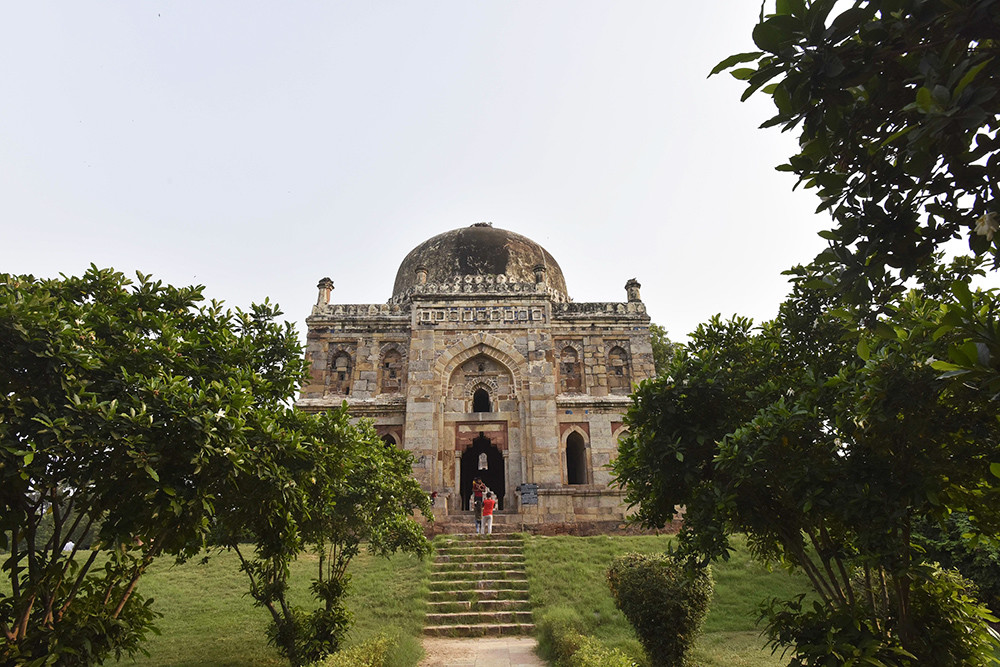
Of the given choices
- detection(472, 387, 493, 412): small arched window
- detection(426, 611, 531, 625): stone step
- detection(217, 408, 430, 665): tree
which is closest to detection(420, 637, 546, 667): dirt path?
detection(426, 611, 531, 625): stone step

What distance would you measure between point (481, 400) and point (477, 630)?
30.5 feet

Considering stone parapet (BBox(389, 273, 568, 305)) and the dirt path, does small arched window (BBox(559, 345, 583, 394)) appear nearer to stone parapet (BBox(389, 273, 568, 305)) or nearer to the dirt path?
stone parapet (BBox(389, 273, 568, 305))

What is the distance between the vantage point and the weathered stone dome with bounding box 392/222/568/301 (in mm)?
20562

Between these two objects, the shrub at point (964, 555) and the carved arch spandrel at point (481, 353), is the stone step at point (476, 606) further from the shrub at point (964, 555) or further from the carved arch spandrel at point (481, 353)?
the carved arch spandrel at point (481, 353)

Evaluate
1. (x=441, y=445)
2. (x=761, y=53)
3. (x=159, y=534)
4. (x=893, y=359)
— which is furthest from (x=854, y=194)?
(x=441, y=445)

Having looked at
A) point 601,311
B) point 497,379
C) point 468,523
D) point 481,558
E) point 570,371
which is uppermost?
point 601,311

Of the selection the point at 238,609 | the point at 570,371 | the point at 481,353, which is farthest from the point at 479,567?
the point at 570,371

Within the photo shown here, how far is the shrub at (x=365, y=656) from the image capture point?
620 centimetres

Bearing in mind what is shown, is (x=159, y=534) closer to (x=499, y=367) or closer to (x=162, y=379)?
(x=162, y=379)

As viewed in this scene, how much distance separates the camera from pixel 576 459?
59.6 feet

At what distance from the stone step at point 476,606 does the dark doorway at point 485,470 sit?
8.44 metres

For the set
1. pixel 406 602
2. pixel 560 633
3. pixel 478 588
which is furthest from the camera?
pixel 478 588

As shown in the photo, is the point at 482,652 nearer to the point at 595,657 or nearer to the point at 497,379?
the point at 595,657

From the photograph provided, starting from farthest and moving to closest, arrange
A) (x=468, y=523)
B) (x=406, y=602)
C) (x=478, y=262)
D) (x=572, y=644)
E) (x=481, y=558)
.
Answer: (x=478, y=262), (x=468, y=523), (x=481, y=558), (x=406, y=602), (x=572, y=644)
